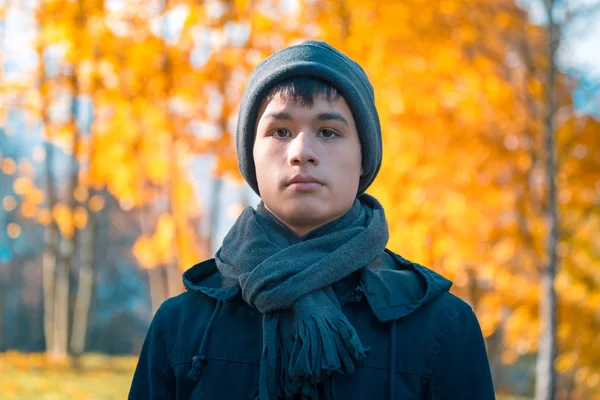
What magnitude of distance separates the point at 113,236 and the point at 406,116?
60.3 ft

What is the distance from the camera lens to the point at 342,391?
1439 mm

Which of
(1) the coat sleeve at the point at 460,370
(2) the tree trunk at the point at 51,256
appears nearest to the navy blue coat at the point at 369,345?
(1) the coat sleeve at the point at 460,370

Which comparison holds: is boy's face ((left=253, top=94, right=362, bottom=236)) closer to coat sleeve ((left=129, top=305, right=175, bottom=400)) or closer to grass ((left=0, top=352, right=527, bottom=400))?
coat sleeve ((left=129, top=305, right=175, bottom=400))

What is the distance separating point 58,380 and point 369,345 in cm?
756

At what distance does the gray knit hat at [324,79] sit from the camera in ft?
5.10

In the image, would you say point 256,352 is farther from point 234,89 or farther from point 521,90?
point 234,89

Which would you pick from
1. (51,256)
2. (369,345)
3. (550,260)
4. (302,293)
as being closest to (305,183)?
(302,293)

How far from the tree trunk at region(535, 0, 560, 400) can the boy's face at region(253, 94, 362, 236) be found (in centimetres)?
452

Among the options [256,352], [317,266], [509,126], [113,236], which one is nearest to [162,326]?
[256,352]

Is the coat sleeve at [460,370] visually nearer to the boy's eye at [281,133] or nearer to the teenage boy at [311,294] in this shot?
the teenage boy at [311,294]

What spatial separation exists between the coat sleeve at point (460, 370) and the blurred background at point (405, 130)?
451 cm

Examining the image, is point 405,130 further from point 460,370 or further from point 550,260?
point 460,370

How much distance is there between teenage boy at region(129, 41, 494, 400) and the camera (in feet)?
4.69

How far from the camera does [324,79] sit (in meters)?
1.56
